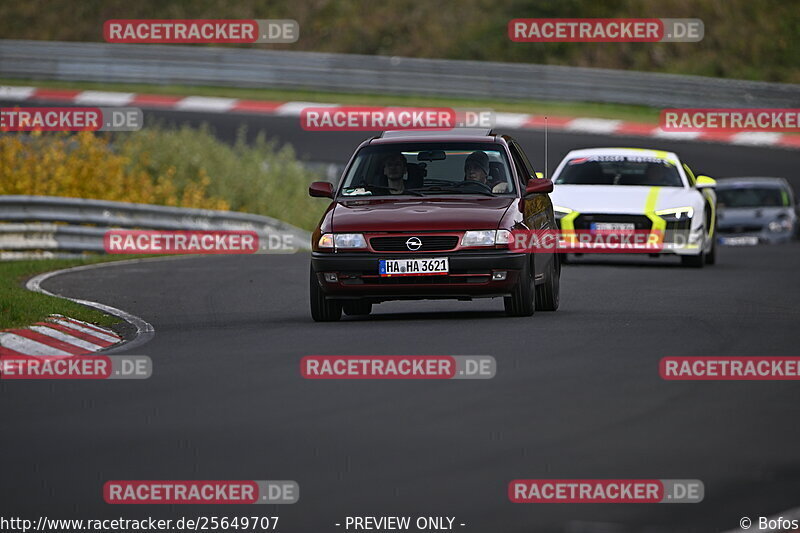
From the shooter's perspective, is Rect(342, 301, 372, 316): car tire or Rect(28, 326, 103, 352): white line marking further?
Rect(342, 301, 372, 316): car tire

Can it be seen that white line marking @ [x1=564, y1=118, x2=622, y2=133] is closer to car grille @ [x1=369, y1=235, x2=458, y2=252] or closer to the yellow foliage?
the yellow foliage

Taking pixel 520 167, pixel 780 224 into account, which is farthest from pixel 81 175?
Answer: pixel 520 167

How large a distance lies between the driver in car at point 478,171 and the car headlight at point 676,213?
6.85 metres

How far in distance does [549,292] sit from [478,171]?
1.27 meters

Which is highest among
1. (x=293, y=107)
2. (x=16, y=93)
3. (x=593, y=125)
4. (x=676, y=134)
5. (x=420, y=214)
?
(x=16, y=93)

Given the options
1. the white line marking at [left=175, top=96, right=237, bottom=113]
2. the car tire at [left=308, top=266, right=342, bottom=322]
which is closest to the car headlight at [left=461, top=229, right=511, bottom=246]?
the car tire at [left=308, top=266, right=342, bottom=322]

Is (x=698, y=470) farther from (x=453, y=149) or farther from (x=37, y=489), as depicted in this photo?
(x=453, y=149)

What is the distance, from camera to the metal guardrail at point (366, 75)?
123 ft

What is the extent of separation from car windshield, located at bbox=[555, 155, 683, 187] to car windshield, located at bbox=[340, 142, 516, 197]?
7.30 meters

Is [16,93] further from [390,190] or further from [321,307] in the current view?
[321,307]

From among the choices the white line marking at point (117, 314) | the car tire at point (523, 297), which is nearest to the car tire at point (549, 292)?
the car tire at point (523, 297)

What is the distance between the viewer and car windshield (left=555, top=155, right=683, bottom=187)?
2173 cm

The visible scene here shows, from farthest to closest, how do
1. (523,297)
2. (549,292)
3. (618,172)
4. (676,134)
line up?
(676,134), (618,172), (549,292), (523,297)

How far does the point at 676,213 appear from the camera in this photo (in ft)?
68.8
